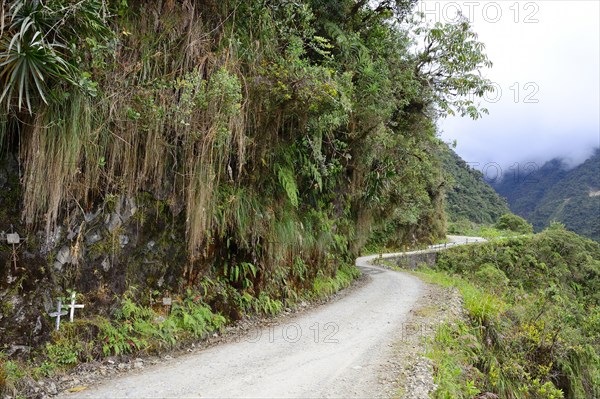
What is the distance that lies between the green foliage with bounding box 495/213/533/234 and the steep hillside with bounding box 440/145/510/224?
6149mm

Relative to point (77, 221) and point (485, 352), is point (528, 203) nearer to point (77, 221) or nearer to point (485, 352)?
point (485, 352)

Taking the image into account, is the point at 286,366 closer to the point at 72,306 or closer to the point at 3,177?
the point at 72,306

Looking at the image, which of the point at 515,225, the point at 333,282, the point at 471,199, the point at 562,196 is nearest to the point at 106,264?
the point at 333,282

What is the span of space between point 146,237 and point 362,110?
6.16m

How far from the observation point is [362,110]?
9758 mm

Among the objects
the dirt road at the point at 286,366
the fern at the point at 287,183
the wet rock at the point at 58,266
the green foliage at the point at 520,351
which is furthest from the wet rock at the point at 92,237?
the green foliage at the point at 520,351

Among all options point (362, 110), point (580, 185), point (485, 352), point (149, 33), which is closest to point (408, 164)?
point (362, 110)

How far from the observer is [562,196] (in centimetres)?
5484

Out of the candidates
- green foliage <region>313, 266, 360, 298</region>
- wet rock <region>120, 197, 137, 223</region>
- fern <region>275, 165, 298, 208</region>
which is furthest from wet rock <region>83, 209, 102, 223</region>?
green foliage <region>313, 266, 360, 298</region>

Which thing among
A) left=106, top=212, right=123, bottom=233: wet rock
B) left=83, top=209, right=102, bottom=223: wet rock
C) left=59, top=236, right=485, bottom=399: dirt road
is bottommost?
left=59, top=236, right=485, bottom=399: dirt road

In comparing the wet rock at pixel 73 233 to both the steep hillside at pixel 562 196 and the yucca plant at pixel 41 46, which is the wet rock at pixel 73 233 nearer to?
the yucca plant at pixel 41 46

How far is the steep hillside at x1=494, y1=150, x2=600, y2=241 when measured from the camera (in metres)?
47.2

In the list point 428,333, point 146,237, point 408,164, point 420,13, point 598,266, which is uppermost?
point 420,13

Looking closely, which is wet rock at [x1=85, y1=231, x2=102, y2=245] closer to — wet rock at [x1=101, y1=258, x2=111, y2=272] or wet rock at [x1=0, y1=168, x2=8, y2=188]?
wet rock at [x1=101, y1=258, x2=111, y2=272]
